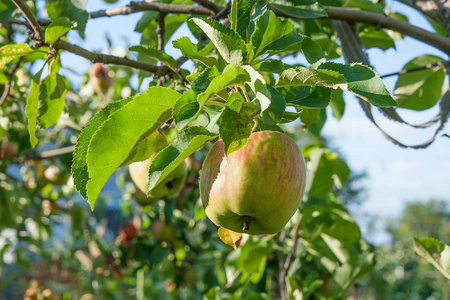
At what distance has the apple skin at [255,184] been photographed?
0.66 metres

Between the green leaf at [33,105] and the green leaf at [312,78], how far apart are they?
553 mm

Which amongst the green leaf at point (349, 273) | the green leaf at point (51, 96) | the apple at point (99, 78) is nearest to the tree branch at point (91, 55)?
the green leaf at point (51, 96)

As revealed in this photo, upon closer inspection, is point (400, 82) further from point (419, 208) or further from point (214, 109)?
point (419, 208)

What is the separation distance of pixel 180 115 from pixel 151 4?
508mm

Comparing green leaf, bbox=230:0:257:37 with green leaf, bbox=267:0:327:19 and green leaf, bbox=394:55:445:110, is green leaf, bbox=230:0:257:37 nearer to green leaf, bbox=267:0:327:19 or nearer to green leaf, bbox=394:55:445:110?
green leaf, bbox=267:0:327:19

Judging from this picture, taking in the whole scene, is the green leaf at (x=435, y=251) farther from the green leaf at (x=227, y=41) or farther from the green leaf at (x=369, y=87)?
the green leaf at (x=227, y=41)

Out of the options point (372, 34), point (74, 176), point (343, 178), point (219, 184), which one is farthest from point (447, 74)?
point (74, 176)

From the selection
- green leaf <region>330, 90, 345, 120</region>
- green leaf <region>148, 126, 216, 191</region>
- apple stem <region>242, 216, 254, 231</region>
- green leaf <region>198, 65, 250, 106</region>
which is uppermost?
green leaf <region>198, 65, 250, 106</region>

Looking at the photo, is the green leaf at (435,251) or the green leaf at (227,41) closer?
the green leaf at (227,41)

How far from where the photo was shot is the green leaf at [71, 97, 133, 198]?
0.66 m

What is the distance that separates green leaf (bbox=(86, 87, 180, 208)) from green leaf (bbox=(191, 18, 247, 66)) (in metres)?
0.10

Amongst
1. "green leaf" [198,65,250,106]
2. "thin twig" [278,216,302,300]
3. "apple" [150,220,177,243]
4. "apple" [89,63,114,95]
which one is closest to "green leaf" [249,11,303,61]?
"green leaf" [198,65,250,106]

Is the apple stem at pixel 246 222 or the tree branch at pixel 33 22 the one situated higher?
the tree branch at pixel 33 22

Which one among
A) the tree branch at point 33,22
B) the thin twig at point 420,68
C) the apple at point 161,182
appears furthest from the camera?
the thin twig at point 420,68
